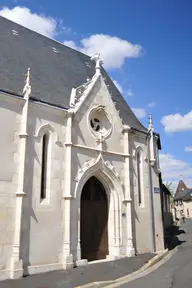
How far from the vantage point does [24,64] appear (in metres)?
12.2

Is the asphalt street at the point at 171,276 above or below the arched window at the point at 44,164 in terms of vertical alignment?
below

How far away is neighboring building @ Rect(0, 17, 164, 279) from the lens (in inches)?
358

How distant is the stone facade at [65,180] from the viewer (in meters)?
8.92

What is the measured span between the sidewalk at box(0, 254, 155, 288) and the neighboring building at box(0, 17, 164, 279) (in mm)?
420

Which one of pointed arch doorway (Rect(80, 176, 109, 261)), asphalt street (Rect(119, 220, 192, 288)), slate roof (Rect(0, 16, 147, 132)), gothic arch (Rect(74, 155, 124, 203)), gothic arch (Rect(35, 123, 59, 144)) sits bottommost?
asphalt street (Rect(119, 220, 192, 288))

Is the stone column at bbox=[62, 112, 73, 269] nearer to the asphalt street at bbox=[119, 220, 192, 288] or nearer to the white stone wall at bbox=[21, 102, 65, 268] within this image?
the white stone wall at bbox=[21, 102, 65, 268]

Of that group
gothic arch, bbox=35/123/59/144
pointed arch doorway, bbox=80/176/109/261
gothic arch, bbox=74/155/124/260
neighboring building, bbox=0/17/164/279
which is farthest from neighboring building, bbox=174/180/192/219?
gothic arch, bbox=35/123/59/144

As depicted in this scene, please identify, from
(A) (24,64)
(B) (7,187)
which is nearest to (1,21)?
(A) (24,64)

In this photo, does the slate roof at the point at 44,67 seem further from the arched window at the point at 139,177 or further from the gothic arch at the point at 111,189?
the gothic arch at the point at 111,189

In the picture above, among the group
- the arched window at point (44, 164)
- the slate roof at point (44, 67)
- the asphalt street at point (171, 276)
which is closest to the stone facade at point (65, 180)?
the arched window at point (44, 164)

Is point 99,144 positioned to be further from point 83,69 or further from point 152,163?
point 83,69

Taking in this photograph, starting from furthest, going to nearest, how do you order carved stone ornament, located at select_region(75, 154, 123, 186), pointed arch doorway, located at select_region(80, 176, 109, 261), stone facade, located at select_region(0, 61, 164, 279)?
1. pointed arch doorway, located at select_region(80, 176, 109, 261)
2. carved stone ornament, located at select_region(75, 154, 123, 186)
3. stone facade, located at select_region(0, 61, 164, 279)

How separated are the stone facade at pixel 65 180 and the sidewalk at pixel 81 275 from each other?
40cm

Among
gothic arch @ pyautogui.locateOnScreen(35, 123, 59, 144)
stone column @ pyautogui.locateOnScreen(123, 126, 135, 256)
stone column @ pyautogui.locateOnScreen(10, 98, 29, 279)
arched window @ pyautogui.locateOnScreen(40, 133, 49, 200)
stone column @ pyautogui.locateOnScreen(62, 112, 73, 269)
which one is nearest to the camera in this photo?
stone column @ pyautogui.locateOnScreen(10, 98, 29, 279)
